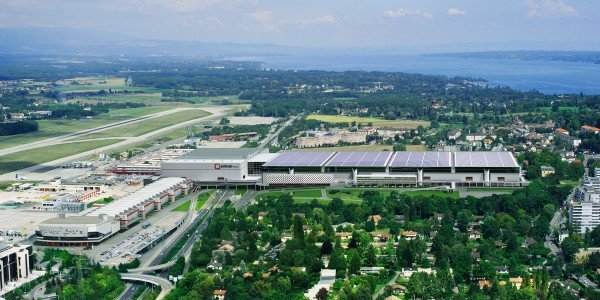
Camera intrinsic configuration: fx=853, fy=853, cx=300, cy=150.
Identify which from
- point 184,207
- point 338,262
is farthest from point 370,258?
point 184,207

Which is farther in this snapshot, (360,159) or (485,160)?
(360,159)

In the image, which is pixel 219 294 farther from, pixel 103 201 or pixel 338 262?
Result: pixel 103 201

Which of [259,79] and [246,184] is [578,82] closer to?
[259,79]

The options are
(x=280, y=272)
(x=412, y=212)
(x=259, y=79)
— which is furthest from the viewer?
(x=259, y=79)

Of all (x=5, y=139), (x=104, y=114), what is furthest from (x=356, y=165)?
(x=104, y=114)

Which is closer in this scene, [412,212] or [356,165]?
[412,212]
